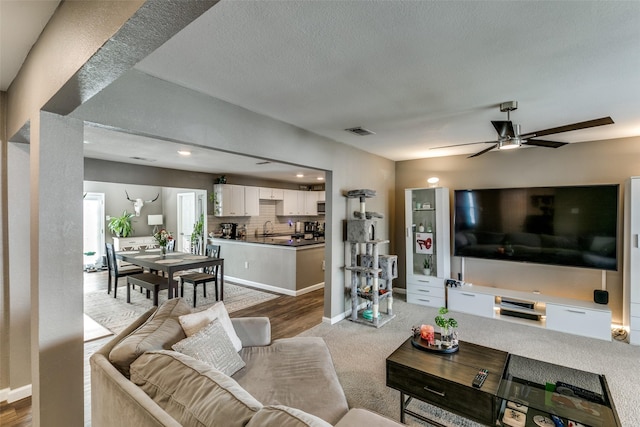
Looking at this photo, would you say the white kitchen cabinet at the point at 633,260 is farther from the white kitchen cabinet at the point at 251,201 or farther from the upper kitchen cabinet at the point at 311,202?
the upper kitchen cabinet at the point at 311,202

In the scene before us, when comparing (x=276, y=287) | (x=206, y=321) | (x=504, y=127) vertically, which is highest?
(x=504, y=127)

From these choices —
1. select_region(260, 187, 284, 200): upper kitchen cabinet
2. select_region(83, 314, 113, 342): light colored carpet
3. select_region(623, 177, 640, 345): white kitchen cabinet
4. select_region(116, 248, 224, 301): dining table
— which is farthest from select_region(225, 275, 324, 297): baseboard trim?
select_region(623, 177, 640, 345): white kitchen cabinet

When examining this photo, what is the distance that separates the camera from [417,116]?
311 cm

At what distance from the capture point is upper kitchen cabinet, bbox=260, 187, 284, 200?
7.75m

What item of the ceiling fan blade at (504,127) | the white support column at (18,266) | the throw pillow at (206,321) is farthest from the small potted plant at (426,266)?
the white support column at (18,266)

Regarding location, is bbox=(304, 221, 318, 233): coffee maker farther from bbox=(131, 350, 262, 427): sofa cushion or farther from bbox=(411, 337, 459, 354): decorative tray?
bbox=(131, 350, 262, 427): sofa cushion

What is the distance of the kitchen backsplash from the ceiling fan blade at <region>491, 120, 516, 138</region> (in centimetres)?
597

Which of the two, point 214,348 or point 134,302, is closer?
point 214,348

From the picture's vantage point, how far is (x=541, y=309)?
4125 millimetres

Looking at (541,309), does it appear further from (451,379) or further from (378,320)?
(451,379)

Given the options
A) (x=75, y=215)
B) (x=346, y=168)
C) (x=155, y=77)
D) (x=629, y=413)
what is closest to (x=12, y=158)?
(x=75, y=215)

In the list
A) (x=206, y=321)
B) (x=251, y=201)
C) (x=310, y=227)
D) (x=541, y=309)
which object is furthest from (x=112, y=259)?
(x=541, y=309)

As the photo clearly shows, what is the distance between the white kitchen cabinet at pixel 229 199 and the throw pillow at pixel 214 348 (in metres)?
5.04

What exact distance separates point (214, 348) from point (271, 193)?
20.8 feet
